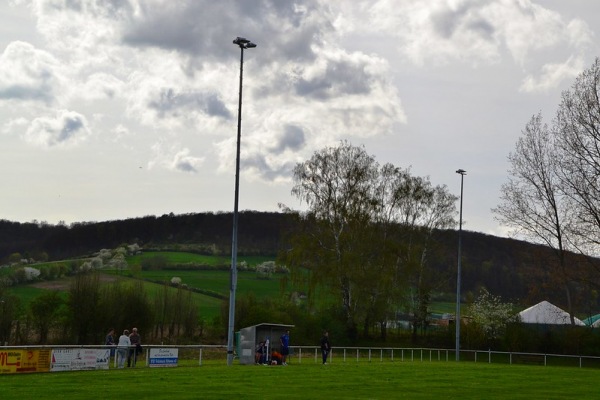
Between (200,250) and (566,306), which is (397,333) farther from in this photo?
(200,250)

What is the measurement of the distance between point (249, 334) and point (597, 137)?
22.9 metres

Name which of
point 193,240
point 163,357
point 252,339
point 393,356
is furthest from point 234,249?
point 193,240

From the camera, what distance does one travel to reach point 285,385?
27.3 metres

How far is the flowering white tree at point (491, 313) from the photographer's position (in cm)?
8450

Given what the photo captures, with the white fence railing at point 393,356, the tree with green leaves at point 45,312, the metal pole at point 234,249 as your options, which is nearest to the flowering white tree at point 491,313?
the white fence railing at point 393,356

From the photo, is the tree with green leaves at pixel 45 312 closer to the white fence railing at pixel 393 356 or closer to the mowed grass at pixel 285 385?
the white fence railing at pixel 393 356

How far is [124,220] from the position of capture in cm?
14288

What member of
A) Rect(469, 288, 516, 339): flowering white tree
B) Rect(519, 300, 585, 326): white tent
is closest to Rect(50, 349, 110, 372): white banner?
Rect(469, 288, 516, 339): flowering white tree

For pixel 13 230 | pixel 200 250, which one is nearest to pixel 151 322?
A: pixel 200 250

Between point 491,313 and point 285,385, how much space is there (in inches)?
2483

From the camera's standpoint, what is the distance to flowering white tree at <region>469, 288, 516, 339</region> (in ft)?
277

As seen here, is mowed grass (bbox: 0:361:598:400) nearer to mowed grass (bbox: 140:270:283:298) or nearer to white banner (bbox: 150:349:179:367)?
white banner (bbox: 150:349:179:367)

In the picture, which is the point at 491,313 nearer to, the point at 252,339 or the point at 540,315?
the point at 540,315

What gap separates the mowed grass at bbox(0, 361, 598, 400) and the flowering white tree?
4953 cm
